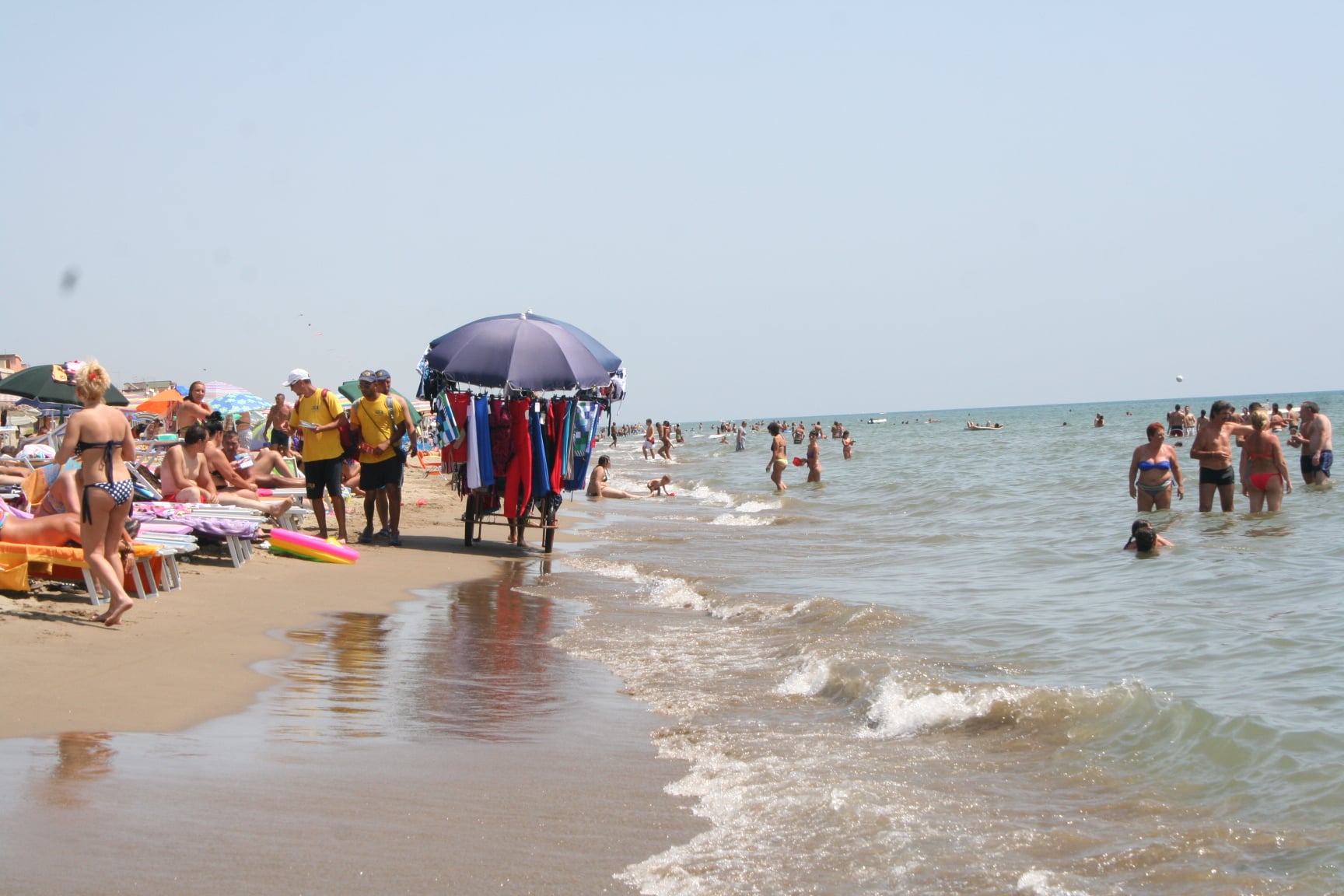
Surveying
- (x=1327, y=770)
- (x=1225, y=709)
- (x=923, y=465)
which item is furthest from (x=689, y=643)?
(x=923, y=465)

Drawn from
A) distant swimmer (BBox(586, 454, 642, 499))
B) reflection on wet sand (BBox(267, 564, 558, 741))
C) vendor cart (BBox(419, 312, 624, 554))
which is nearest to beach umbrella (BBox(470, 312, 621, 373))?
vendor cart (BBox(419, 312, 624, 554))

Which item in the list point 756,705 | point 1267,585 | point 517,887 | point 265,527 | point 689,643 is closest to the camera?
point 517,887

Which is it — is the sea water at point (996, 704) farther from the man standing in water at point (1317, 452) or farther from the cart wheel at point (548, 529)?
the man standing in water at point (1317, 452)

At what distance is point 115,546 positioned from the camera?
6309mm

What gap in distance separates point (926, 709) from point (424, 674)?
256 centimetres

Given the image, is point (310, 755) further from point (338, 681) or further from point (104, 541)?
point (104, 541)

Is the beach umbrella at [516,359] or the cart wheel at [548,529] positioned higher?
the beach umbrella at [516,359]

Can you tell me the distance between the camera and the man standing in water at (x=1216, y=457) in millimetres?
12502

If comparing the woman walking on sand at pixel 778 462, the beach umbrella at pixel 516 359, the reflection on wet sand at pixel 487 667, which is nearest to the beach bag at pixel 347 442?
the beach umbrella at pixel 516 359

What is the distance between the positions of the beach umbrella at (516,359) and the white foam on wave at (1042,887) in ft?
25.7

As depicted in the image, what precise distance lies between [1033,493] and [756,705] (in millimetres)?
15995

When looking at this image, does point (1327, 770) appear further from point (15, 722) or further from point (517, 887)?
point (15, 722)

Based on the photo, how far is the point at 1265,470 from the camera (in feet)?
42.9

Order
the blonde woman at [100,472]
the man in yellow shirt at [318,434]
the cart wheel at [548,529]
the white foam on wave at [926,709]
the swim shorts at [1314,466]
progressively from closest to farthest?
the white foam on wave at [926,709], the blonde woman at [100,472], the man in yellow shirt at [318,434], the cart wheel at [548,529], the swim shorts at [1314,466]
